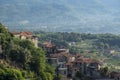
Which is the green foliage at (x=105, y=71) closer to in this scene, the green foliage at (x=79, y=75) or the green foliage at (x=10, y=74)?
the green foliage at (x=79, y=75)

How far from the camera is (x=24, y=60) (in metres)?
31.7

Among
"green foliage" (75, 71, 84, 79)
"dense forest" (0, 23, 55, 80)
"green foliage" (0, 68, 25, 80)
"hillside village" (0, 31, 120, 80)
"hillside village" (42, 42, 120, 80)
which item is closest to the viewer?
"green foliage" (0, 68, 25, 80)

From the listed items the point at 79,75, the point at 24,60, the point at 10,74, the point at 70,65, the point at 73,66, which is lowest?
the point at 79,75

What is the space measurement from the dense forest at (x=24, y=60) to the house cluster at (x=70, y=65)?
→ 2.63 m

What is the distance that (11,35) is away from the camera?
3450 cm

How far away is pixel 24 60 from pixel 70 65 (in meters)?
5.66

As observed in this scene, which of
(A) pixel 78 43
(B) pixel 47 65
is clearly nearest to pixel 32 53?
(B) pixel 47 65

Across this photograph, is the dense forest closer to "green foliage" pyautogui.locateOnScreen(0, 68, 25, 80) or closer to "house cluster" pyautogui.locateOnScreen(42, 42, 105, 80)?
"green foliage" pyautogui.locateOnScreen(0, 68, 25, 80)

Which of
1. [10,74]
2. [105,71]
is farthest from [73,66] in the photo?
[10,74]

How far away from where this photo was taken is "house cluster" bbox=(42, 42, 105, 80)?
35781mm

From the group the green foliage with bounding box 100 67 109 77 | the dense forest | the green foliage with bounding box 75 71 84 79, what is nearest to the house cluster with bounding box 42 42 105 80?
the green foliage with bounding box 100 67 109 77

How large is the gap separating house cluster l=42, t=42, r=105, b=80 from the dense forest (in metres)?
2.63

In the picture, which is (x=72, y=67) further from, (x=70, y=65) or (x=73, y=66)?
(x=73, y=66)

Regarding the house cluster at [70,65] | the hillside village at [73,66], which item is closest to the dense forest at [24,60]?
the hillside village at [73,66]
